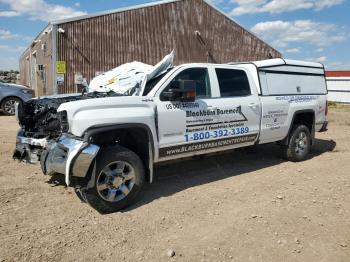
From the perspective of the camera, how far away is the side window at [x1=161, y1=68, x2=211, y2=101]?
574 cm

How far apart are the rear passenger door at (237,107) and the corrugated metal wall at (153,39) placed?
13.5 meters

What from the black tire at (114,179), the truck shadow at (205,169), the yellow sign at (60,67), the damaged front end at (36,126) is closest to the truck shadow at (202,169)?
the truck shadow at (205,169)

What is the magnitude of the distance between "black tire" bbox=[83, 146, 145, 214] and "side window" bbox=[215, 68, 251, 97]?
204 cm

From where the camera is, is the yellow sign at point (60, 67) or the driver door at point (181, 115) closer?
the driver door at point (181, 115)

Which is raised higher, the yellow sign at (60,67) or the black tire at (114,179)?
the yellow sign at (60,67)

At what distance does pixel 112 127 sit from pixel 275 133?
12.1 feet

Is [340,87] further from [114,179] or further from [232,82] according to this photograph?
[114,179]

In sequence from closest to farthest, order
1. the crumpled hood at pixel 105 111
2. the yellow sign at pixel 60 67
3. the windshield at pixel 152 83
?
the crumpled hood at pixel 105 111, the windshield at pixel 152 83, the yellow sign at pixel 60 67

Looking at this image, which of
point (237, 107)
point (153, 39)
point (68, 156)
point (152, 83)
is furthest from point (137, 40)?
point (68, 156)

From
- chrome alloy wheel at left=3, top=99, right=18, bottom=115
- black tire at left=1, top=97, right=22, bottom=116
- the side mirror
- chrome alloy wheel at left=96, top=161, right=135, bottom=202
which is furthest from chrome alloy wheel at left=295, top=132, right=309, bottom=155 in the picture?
chrome alloy wheel at left=3, top=99, right=18, bottom=115

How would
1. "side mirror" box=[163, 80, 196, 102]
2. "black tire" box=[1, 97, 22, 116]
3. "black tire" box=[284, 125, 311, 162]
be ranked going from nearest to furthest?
1. "side mirror" box=[163, 80, 196, 102]
2. "black tire" box=[284, 125, 311, 162]
3. "black tire" box=[1, 97, 22, 116]

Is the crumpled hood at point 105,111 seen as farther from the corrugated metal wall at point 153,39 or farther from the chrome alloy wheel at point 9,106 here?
the corrugated metal wall at point 153,39

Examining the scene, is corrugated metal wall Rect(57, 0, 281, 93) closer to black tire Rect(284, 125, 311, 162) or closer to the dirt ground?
the dirt ground

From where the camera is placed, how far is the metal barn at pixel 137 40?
18.3 metres
